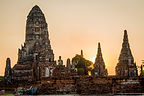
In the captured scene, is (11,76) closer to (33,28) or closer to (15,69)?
(15,69)

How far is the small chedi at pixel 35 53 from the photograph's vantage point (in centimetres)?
3128

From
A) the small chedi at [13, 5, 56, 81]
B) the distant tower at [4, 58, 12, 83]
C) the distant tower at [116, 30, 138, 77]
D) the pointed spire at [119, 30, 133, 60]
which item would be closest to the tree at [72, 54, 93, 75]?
the distant tower at [116, 30, 138, 77]

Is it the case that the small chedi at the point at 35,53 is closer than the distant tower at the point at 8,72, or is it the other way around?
the distant tower at the point at 8,72

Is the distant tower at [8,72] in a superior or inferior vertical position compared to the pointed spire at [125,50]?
inferior

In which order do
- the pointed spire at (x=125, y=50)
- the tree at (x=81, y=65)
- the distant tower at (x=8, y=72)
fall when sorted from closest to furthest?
the distant tower at (x=8, y=72) < the pointed spire at (x=125, y=50) < the tree at (x=81, y=65)

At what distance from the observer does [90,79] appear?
513 inches

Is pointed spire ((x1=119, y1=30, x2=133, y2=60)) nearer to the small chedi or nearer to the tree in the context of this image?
the small chedi

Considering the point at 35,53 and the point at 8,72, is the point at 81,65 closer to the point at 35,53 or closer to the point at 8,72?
the point at 35,53

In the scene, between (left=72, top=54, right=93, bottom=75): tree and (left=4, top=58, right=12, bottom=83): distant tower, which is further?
(left=72, top=54, right=93, bottom=75): tree

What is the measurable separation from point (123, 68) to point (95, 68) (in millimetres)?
7269

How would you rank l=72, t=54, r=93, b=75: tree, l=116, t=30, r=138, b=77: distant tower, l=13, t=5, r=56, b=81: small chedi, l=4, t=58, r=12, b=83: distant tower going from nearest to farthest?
l=4, t=58, r=12, b=83: distant tower
l=13, t=5, r=56, b=81: small chedi
l=116, t=30, r=138, b=77: distant tower
l=72, t=54, r=93, b=75: tree

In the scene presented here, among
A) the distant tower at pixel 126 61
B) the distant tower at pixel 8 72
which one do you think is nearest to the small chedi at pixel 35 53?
the distant tower at pixel 8 72

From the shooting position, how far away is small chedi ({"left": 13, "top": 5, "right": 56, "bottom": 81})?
1232 inches

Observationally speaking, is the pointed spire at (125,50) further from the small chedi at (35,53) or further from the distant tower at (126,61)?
the small chedi at (35,53)
